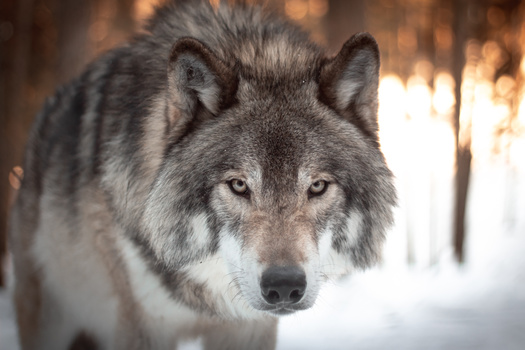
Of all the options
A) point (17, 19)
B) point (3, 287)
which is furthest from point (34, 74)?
point (3, 287)

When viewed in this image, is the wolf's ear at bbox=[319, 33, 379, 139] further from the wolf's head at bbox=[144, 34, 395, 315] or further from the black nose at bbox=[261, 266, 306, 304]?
the black nose at bbox=[261, 266, 306, 304]

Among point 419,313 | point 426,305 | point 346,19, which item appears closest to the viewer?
point 419,313

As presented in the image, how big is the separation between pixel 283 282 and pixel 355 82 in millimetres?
1213

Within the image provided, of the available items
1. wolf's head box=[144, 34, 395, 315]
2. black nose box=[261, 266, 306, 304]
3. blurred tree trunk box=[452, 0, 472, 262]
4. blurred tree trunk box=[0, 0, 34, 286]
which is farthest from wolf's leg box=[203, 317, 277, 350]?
blurred tree trunk box=[0, 0, 34, 286]

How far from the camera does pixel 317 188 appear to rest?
2297 millimetres

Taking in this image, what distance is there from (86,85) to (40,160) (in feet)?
2.46

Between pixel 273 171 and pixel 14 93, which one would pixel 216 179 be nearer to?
pixel 273 171

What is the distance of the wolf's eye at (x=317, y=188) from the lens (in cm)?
229

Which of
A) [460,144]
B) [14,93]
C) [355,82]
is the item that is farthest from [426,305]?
[14,93]

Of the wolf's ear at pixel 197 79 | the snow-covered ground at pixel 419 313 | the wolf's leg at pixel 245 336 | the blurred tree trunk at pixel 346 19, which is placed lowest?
the snow-covered ground at pixel 419 313

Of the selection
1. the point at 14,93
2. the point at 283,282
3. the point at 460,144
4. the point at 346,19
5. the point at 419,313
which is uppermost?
the point at 346,19

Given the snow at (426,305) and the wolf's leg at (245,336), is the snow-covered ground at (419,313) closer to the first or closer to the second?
the snow at (426,305)

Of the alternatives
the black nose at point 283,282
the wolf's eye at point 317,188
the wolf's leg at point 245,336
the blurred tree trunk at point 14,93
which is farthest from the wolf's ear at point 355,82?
the blurred tree trunk at point 14,93

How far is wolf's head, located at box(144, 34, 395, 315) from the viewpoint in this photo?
2156 millimetres
